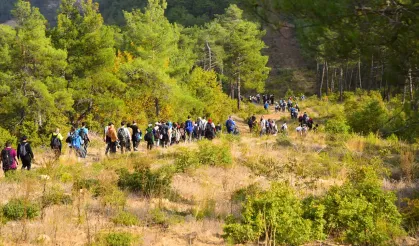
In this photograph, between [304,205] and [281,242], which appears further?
[304,205]

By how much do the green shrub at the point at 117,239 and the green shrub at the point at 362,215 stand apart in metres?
3.32

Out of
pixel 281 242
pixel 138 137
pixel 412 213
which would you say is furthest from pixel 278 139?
pixel 281 242

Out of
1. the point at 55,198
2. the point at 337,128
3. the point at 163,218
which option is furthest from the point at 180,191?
the point at 337,128

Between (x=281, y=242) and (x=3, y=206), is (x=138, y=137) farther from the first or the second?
(x=281, y=242)

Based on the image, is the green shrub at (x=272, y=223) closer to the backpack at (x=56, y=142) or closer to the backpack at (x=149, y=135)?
the backpack at (x=56, y=142)

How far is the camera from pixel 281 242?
5.97m

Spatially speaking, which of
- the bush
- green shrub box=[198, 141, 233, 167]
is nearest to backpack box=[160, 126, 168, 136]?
green shrub box=[198, 141, 233, 167]

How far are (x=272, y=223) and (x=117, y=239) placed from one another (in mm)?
2373

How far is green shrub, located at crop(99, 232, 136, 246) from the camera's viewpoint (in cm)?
572

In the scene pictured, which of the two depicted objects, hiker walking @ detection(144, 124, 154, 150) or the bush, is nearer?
the bush

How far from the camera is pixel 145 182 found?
8.79 m

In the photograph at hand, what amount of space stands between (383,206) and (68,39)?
870 inches

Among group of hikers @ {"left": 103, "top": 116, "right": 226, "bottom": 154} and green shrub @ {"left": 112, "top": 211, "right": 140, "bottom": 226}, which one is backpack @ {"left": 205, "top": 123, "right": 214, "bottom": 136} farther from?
green shrub @ {"left": 112, "top": 211, "right": 140, "bottom": 226}

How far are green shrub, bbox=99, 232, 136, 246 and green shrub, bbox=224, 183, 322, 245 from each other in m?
1.49
